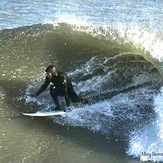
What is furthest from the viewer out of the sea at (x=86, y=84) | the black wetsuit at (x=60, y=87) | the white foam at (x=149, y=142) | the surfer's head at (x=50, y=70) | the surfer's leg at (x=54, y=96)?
the surfer's leg at (x=54, y=96)

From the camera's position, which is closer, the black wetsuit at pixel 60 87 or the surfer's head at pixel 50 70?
the surfer's head at pixel 50 70

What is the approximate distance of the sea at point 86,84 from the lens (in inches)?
345

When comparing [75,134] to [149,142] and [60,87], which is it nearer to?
[60,87]

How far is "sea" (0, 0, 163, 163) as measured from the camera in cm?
877

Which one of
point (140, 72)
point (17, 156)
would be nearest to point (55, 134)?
point (17, 156)

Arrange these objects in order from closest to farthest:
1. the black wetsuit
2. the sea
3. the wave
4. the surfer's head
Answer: the sea
the surfer's head
the wave
the black wetsuit

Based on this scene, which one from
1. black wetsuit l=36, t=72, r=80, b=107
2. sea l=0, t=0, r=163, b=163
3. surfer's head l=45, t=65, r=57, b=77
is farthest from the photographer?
black wetsuit l=36, t=72, r=80, b=107

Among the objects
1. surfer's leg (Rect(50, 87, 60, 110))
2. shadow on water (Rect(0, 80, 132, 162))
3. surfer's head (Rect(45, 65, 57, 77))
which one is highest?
surfer's head (Rect(45, 65, 57, 77))

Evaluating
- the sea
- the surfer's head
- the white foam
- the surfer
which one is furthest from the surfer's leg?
the white foam

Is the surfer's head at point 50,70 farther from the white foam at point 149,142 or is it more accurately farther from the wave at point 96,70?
→ the white foam at point 149,142

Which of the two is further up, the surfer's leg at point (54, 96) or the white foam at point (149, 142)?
the surfer's leg at point (54, 96)

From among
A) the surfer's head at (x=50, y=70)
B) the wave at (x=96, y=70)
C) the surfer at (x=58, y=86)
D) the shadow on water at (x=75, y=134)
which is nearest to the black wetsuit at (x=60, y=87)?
the surfer at (x=58, y=86)

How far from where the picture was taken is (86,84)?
455 inches

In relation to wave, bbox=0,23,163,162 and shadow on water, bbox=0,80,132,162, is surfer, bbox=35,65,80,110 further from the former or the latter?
shadow on water, bbox=0,80,132,162
